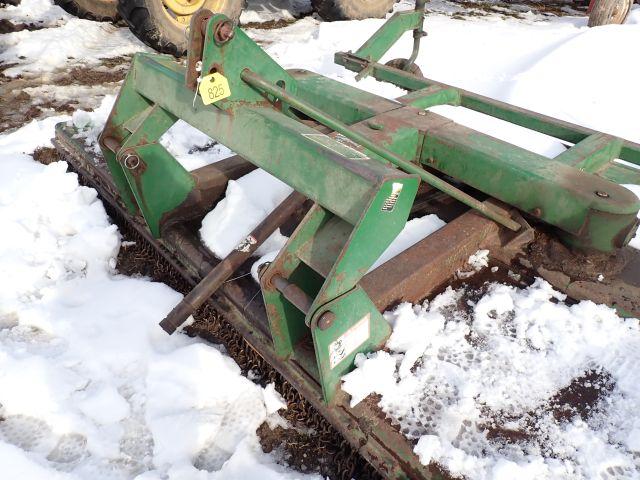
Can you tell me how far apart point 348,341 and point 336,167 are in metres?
0.53

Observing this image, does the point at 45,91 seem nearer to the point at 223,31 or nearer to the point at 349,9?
the point at 223,31

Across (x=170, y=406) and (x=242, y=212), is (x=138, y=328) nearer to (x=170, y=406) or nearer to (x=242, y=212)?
(x=170, y=406)

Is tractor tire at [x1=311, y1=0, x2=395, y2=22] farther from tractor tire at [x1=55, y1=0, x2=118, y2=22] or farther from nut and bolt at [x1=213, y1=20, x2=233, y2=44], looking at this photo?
nut and bolt at [x1=213, y1=20, x2=233, y2=44]

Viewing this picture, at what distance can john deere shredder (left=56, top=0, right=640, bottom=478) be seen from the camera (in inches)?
55.0

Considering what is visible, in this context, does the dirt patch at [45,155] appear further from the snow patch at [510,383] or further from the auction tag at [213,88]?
the snow patch at [510,383]

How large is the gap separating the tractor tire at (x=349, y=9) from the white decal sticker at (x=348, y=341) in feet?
17.2

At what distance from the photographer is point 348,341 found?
1.50 meters

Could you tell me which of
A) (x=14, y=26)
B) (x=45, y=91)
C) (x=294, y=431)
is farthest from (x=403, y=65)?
(x=14, y=26)

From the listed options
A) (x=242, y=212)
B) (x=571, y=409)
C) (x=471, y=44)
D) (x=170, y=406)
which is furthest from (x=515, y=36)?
(x=170, y=406)

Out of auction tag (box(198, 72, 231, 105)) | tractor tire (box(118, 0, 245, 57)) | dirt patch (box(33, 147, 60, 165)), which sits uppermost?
auction tag (box(198, 72, 231, 105))

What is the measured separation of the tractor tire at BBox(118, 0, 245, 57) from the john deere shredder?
1.87m

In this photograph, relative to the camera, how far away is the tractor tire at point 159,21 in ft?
13.3

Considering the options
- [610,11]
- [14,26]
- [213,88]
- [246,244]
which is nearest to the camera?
[213,88]

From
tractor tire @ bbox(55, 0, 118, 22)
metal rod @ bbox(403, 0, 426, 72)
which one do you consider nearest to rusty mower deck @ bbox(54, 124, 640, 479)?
metal rod @ bbox(403, 0, 426, 72)
